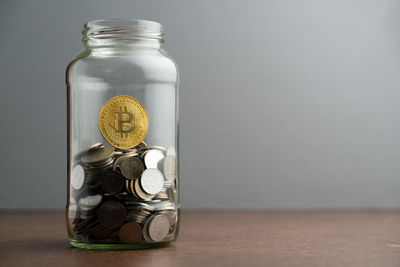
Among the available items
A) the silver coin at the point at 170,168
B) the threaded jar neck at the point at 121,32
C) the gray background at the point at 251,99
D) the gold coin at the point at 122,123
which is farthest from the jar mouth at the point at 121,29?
the gray background at the point at 251,99

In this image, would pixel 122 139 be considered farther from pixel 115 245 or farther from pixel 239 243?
pixel 239 243

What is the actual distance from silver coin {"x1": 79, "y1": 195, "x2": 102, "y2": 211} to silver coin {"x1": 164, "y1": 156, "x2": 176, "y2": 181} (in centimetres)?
13

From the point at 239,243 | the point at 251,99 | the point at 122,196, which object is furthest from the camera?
the point at 251,99

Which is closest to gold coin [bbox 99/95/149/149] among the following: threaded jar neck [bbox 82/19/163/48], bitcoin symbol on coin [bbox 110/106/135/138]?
bitcoin symbol on coin [bbox 110/106/135/138]

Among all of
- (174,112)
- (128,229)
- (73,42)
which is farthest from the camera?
(73,42)

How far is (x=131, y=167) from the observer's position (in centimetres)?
100

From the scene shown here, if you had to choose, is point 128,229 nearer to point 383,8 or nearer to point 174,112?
point 174,112

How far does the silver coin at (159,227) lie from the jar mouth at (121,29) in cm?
34

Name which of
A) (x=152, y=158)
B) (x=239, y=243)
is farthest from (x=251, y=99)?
(x=152, y=158)

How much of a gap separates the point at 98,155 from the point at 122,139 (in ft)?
0.17

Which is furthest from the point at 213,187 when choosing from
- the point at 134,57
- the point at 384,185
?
the point at 134,57

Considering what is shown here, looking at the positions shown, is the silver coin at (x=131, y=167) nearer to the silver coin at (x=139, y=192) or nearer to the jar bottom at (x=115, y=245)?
the silver coin at (x=139, y=192)

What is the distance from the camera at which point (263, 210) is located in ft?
6.41

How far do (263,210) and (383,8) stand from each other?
2.63 ft
